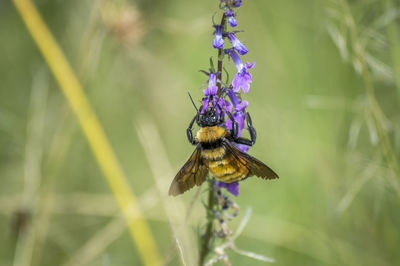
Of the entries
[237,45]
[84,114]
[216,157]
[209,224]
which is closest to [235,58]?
[237,45]

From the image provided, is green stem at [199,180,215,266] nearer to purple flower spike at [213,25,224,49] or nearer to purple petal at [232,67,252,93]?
purple petal at [232,67,252,93]

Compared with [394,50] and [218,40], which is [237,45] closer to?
[218,40]

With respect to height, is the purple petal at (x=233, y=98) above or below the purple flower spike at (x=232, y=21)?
below

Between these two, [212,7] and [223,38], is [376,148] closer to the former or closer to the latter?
[223,38]

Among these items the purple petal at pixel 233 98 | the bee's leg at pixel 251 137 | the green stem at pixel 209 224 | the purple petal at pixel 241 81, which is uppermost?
the purple petal at pixel 241 81

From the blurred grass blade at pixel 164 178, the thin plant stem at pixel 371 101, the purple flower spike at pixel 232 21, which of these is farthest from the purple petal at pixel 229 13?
the blurred grass blade at pixel 164 178

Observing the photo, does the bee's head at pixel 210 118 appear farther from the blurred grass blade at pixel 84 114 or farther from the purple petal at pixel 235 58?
the blurred grass blade at pixel 84 114
